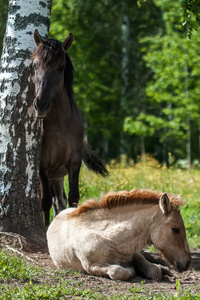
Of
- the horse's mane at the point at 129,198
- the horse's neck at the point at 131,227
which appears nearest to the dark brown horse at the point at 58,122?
the horse's mane at the point at 129,198

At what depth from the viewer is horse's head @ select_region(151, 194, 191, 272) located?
4.23m

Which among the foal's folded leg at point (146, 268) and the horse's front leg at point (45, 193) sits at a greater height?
the horse's front leg at point (45, 193)

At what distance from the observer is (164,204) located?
424 centimetres

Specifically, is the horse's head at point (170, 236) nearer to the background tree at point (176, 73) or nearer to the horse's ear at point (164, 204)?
the horse's ear at point (164, 204)

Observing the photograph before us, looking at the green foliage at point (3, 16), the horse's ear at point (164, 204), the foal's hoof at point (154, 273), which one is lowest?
the foal's hoof at point (154, 273)

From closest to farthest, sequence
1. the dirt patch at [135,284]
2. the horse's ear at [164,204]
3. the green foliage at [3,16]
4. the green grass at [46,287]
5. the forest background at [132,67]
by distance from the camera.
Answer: the green grass at [46,287]
the dirt patch at [135,284]
the horse's ear at [164,204]
the forest background at [132,67]
the green foliage at [3,16]

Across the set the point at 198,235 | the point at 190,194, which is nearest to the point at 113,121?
the point at 190,194

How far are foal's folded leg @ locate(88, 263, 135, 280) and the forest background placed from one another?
48.0 ft

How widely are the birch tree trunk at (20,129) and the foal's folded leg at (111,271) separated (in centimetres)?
143

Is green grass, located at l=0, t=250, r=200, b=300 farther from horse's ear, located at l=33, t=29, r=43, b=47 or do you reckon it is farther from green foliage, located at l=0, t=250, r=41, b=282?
horse's ear, located at l=33, t=29, r=43, b=47

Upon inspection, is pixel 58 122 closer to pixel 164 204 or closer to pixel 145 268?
pixel 164 204

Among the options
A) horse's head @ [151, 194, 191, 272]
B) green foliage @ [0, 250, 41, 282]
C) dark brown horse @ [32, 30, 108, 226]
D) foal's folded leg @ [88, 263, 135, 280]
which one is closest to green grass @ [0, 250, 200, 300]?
green foliage @ [0, 250, 41, 282]

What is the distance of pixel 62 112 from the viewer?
19.9 feet

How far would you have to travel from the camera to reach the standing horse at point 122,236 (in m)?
4.24
